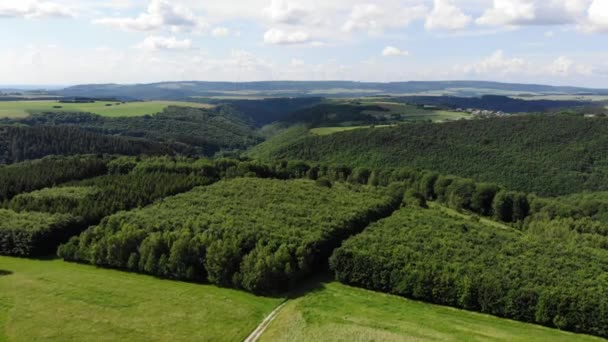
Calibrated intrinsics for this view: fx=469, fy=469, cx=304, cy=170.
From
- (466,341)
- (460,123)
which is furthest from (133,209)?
(460,123)

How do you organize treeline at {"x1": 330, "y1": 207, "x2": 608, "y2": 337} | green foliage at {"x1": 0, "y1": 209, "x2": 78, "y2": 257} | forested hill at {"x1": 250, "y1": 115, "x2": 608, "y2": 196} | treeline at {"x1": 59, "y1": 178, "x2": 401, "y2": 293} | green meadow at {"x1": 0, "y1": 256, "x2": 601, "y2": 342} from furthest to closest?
forested hill at {"x1": 250, "y1": 115, "x2": 608, "y2": 196} → green foliage at {"x1": 0, "y1": 209, "x2": 78, "y2": 257} → treeline at {"x1": 59, "y1": 178, "x2": 401, "y2": 293} → treeline at {"x1": 330, "y1": 207, "x2": 608, "y2": 337} → green meadow at {"x1": 0, "y1": 256, "x2": 601, "y2": 342}

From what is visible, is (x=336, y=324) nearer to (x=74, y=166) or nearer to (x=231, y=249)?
(x=231, y=249)

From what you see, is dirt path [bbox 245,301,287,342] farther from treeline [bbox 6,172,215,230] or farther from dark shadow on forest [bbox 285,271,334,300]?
treeline [bbox 6,172,215,230]

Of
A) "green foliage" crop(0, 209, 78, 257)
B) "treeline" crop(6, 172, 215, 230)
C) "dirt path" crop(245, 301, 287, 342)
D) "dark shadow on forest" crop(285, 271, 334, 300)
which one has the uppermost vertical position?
"treeline" crop(6, 172, 215, 230)

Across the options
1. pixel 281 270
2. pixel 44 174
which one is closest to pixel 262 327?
pixel 281 270

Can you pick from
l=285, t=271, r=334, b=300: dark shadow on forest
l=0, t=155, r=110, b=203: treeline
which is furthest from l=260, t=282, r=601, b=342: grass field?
l=0, t=155, r=110, b=203: treeline

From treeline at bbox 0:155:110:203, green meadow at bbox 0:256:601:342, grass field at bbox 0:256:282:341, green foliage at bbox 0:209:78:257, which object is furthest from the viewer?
treeline at bbox 0:155:110:203

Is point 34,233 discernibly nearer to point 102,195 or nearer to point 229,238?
point 102,195
